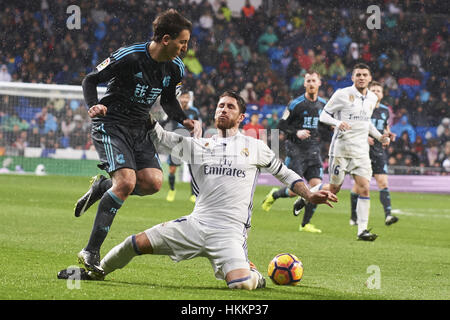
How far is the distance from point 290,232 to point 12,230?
12.1 feet

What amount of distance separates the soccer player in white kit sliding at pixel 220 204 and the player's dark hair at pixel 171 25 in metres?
0.74

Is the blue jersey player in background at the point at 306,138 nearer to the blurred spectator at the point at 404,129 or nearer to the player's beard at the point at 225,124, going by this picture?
the player's beard at the point at 225,124

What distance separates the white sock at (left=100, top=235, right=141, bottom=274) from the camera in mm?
5715

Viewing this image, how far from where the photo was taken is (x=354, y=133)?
11.1 m

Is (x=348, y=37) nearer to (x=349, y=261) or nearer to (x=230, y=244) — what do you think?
(x=349, y=261)

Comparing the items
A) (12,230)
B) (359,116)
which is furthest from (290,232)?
(12,230)

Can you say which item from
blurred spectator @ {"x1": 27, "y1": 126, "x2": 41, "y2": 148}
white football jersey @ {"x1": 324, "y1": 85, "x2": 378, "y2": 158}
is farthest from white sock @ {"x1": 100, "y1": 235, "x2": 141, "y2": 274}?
blurred spectator @ {"x1": 27, "y1": 126, "x2": 41, "y2": 148}

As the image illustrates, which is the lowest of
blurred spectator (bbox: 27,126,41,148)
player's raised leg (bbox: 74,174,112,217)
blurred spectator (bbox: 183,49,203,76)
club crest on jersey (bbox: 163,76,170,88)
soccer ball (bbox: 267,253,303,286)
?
soccer ball (bbox: 267,253,303,286)

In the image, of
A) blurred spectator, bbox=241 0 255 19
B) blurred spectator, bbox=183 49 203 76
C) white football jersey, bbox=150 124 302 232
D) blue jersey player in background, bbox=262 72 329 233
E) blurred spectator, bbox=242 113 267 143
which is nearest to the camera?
white football jersey, bbox=150 124 302 232

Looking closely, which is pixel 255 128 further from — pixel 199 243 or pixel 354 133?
pixel 199 243

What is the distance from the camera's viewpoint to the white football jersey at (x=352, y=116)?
434 inches

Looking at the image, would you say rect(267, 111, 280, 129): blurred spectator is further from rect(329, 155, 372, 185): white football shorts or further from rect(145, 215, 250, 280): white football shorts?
rect(145, 215, 250, 280): white football shorts

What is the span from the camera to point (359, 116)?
11.1 metres

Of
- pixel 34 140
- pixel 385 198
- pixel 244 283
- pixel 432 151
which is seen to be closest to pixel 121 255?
pixel 244 283
